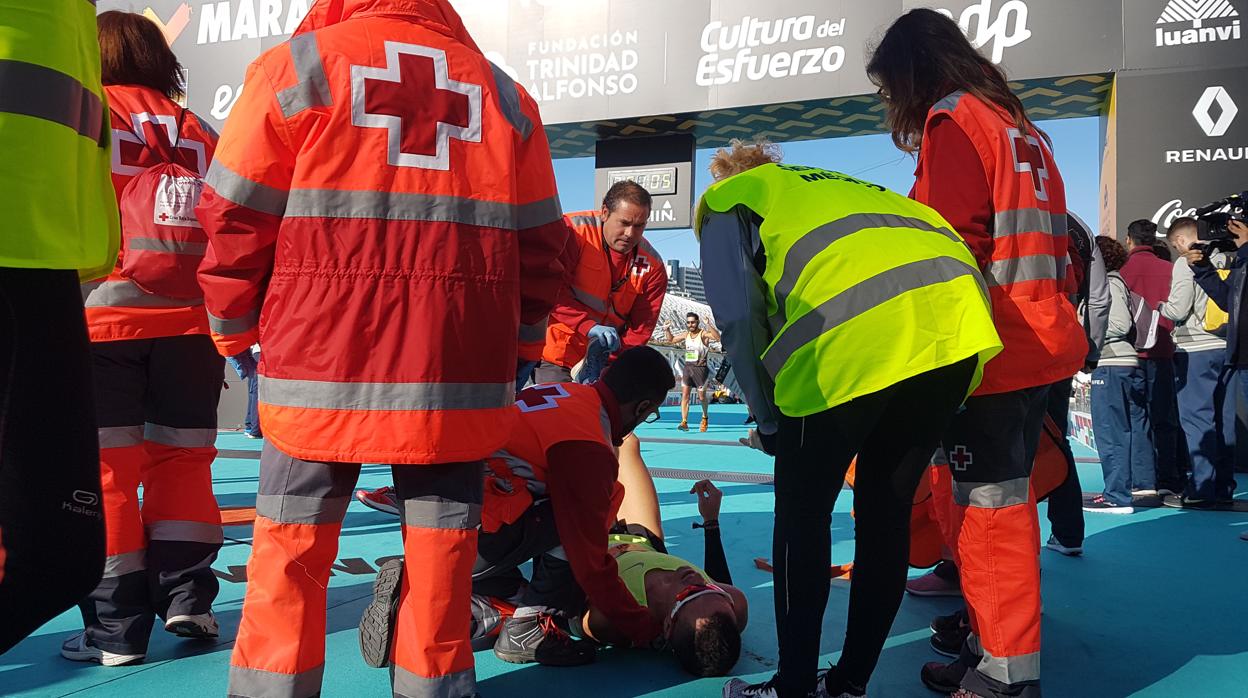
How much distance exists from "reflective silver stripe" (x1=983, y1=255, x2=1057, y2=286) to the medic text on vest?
386 mm

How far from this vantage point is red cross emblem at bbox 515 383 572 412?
2.52 meters

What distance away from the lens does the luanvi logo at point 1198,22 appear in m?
7.48

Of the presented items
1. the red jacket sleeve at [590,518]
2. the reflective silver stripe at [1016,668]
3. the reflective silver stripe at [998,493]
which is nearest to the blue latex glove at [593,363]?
the red jacket sleeve at [590,518]

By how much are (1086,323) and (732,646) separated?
2093 mm

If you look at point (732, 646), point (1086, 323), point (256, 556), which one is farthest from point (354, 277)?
point (1086, 323)

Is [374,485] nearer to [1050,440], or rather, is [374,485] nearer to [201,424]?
[201,424]

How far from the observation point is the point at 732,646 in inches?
91.9

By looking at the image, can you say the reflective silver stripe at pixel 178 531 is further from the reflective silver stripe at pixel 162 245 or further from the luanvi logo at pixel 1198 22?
the luanvi logo at pixel 1198 22

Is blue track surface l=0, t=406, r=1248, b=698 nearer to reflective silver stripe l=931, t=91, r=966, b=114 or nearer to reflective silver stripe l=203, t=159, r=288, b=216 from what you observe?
reflective silver stripe l=203, t=159, r=288, b=216

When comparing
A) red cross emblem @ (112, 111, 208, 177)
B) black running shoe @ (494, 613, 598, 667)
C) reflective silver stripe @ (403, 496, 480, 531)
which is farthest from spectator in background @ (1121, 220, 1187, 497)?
red cross emblem @ (112, 111, 208, 177)

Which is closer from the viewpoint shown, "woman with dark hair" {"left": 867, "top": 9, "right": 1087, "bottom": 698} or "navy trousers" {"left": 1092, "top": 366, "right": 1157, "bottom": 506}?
"woman with dark hair" {"left": 867, "top": 9, "right": 1087, "bottom": 698}

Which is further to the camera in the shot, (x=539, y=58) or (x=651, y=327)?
(x=539, y=58)

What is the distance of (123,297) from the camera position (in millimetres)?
2354

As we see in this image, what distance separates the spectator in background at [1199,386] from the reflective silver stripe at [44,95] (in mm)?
6164
